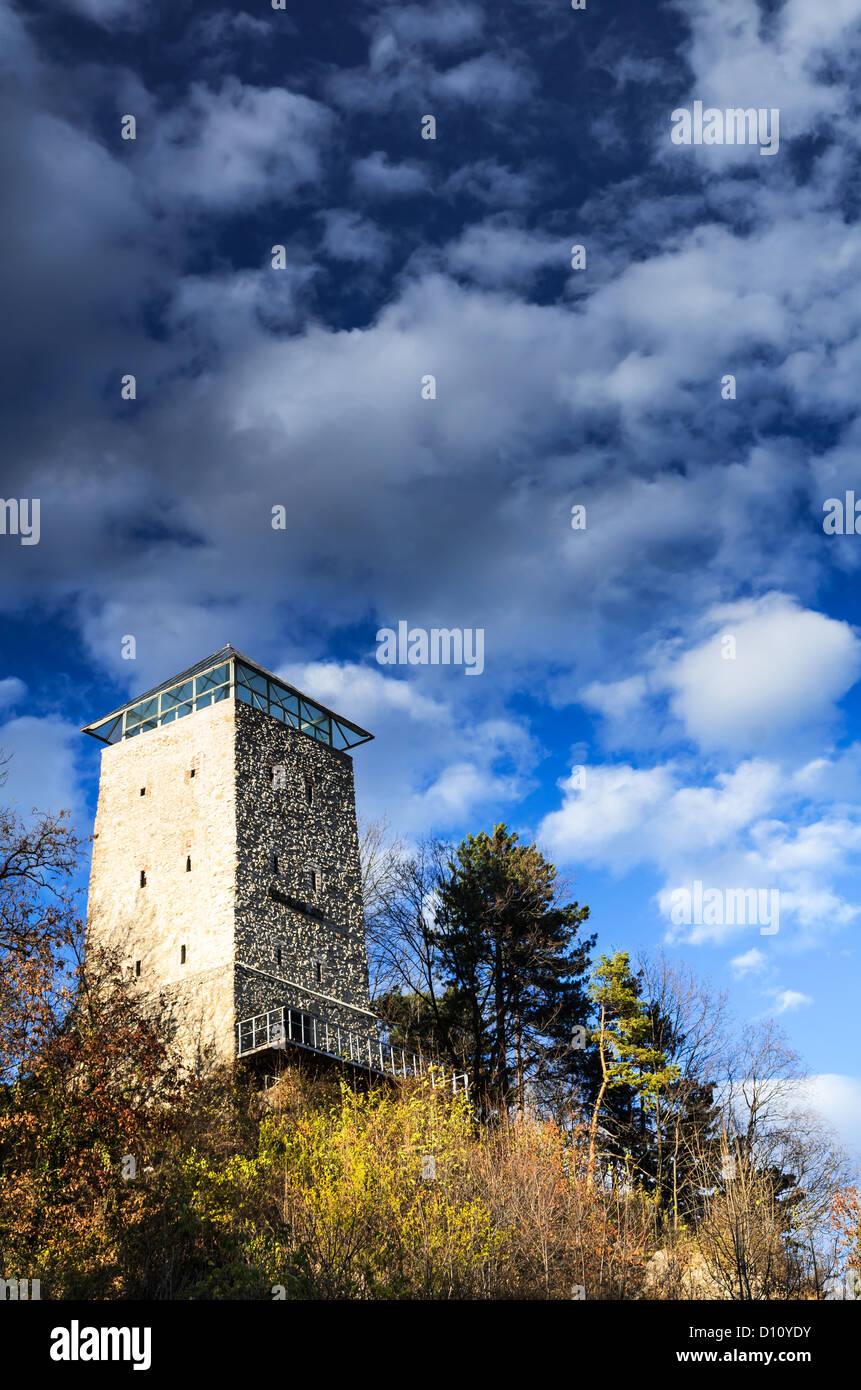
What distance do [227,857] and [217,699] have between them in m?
5.37

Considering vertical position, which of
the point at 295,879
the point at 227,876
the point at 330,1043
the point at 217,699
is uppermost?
the point at 217,699

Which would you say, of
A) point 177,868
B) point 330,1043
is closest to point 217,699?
point 177,868

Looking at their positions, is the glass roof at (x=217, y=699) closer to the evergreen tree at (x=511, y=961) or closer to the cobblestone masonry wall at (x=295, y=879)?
the cobblestone masonry wall at (x=295, y=879)

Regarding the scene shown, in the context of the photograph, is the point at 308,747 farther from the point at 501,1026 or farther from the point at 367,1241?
the point at 367,1241

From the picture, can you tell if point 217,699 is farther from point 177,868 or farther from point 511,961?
point 511,961

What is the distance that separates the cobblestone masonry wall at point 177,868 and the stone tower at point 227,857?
4 cm

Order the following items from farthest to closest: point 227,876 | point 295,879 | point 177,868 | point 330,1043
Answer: point 295,879, point 177,868, point 227,876, point 330,1043

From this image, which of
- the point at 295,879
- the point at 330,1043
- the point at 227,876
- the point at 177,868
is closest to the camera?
the point at 330,1043

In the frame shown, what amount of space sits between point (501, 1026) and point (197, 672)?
1497 cm

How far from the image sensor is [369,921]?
1609 inches

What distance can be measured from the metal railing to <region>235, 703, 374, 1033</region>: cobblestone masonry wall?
0.72m

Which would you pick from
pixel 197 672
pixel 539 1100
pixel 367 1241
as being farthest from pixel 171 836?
pixel 367 1241

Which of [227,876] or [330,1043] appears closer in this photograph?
[330,1043]

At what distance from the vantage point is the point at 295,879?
32.6 m
